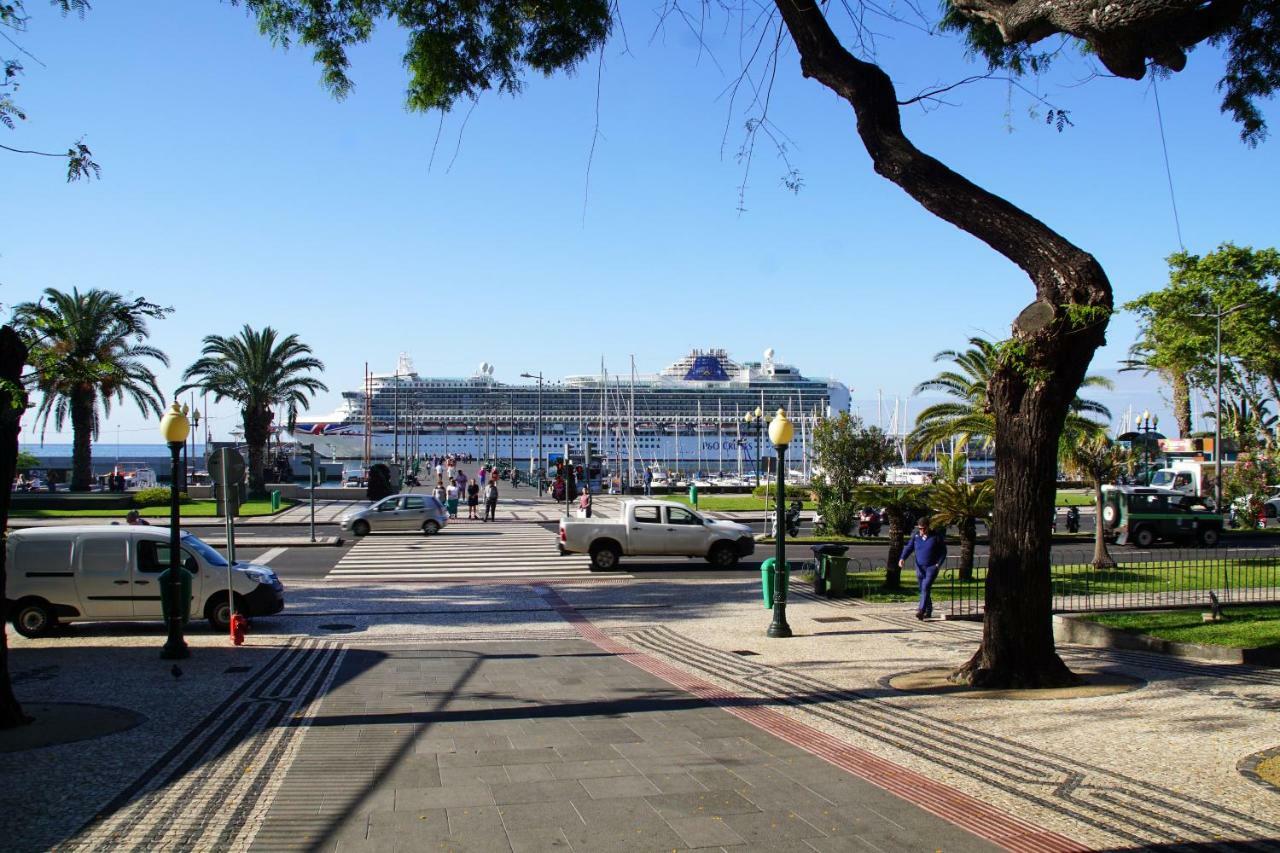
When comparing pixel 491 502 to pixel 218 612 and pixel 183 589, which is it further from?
pixel 183 589

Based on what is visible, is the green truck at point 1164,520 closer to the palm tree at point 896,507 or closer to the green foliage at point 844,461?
the green foliage at point 844,461

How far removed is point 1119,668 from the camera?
1035 centimetres

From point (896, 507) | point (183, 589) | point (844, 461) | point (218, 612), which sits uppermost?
point (844, 461)

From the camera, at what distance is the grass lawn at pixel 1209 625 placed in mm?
11172

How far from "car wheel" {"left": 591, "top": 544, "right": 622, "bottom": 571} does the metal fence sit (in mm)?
4838

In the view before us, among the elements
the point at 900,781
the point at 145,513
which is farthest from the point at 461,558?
the point at 900,781

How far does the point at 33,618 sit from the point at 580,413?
286 feet

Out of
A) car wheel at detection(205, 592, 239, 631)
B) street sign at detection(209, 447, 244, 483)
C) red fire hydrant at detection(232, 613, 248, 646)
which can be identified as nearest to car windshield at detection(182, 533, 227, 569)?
car wheel at detection(205, 592, 239, 631)

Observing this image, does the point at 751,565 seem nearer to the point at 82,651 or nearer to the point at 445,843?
the point at 82,651

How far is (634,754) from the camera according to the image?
707cm

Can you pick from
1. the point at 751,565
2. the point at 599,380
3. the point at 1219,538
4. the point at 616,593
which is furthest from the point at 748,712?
the point at 599,380

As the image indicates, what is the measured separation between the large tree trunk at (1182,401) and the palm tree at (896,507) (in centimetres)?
2979

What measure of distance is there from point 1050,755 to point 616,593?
1149 centimetres

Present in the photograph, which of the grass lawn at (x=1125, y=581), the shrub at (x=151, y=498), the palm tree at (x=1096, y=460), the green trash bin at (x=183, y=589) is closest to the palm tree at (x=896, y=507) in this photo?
the grass lawn at (x=1125, y=581)
